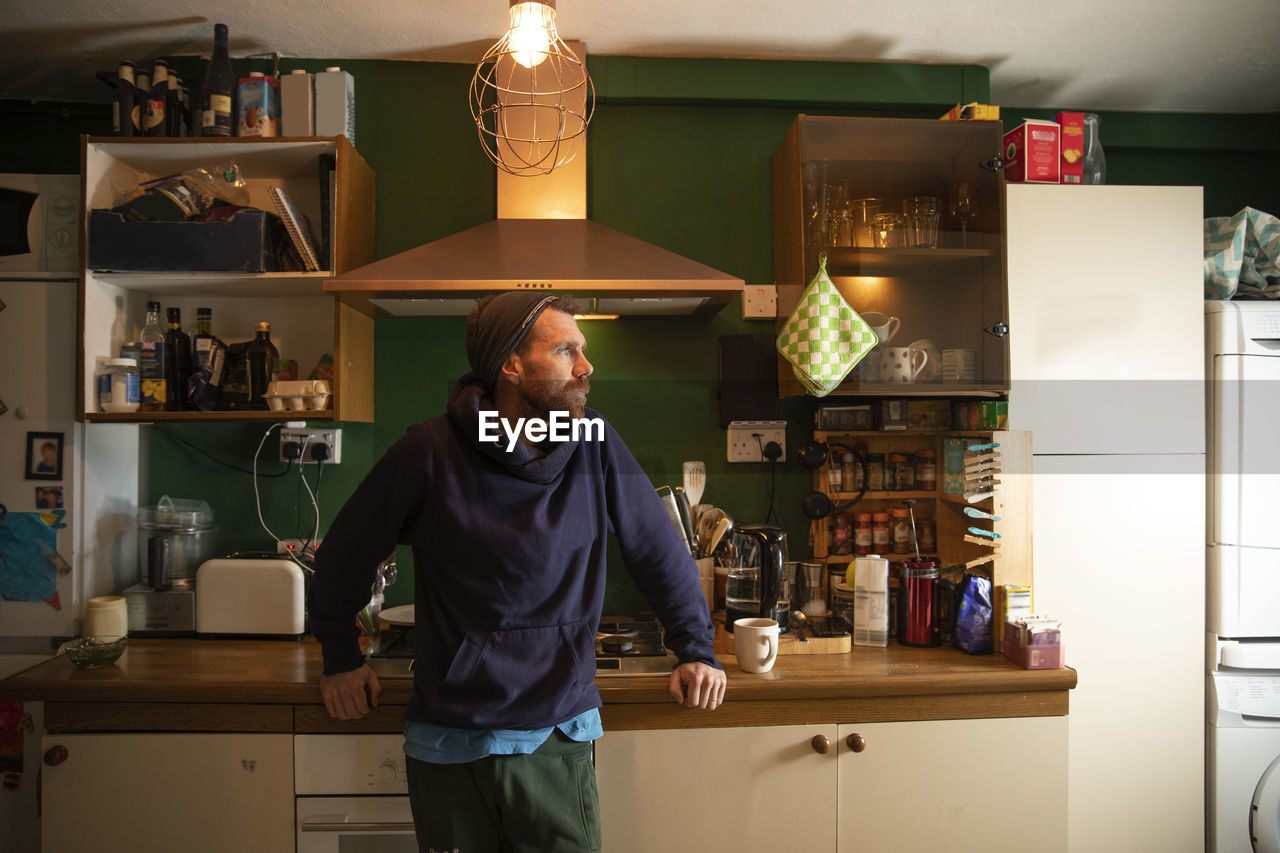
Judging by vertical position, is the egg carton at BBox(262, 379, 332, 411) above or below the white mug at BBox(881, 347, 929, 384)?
below


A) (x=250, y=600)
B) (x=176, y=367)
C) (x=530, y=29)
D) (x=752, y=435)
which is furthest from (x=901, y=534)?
(x=176, y=367)

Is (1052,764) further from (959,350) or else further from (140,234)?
(140,234)

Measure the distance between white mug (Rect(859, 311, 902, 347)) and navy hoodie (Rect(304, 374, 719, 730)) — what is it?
84cm

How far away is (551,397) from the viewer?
49.8 inches

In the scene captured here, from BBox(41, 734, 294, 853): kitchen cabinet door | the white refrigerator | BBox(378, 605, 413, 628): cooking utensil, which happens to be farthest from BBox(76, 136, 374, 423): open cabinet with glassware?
the white refrigerator

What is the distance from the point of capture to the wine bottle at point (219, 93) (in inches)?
69.5

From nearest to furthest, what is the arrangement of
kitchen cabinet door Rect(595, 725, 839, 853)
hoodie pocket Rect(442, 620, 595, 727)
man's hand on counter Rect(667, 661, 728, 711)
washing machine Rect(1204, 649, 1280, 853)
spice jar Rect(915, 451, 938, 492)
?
hoodie pocket Rect(442, 620, 595, 727) < man's hand on counter Rect(667, 661, 728, 711) < kitchen cabinet door Rect(595, 725, 839, 853) < washing machine Rect(1204, 649, 1280, 853) < spice jar Rect(915, 451, 938, 492)

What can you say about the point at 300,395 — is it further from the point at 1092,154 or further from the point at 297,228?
the point at 1092,154

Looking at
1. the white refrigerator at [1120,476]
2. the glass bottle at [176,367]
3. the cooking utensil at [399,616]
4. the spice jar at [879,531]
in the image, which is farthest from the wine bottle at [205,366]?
the white refrigerator at [1120,476]

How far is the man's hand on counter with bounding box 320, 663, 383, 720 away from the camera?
1.41m

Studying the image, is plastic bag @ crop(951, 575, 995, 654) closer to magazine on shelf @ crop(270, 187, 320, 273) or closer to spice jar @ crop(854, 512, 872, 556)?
spice jar @ crop(854, 512, 872, 556)

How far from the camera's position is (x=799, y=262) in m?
1.84

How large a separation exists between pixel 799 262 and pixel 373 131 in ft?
3.78

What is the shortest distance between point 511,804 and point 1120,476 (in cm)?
152
